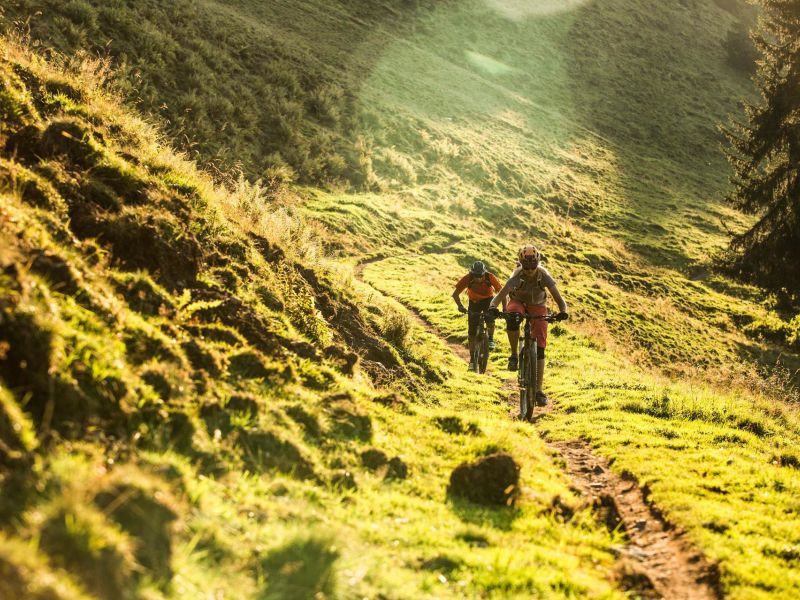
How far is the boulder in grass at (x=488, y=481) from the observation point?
6883mm

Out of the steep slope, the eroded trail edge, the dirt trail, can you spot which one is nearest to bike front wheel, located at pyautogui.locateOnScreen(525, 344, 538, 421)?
the steep slope

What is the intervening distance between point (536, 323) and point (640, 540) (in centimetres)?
484

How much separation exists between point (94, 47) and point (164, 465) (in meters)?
21.7

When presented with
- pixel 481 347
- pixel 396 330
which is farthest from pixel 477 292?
pixel 396 330

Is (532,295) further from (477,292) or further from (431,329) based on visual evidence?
(431,329)

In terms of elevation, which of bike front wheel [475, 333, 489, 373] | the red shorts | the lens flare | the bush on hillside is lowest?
bike front wheel [475, 333, 489, 373]

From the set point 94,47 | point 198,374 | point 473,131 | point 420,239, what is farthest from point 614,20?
point 198,374

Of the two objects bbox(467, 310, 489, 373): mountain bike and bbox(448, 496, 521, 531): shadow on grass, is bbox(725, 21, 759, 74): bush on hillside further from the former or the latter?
bbox(448, 496, 521, 531): shadow on grass

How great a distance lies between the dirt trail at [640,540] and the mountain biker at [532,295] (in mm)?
1673

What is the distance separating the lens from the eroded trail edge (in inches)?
216

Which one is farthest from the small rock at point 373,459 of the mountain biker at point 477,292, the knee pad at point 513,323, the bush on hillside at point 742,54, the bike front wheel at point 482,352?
the bush on hillside at point 742,54

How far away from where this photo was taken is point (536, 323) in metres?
11.0

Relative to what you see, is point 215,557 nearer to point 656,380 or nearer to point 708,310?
point 656,380

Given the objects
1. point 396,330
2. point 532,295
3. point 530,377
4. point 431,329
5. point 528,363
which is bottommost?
point 431,329
